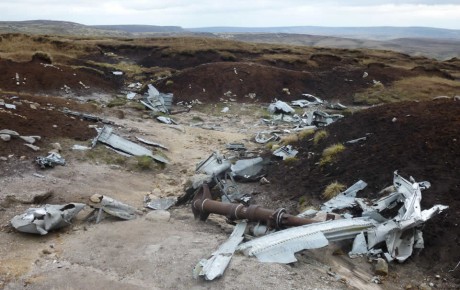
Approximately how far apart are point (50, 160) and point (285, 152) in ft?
19.9

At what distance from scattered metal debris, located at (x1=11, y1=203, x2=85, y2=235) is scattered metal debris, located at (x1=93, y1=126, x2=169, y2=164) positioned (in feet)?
15.9

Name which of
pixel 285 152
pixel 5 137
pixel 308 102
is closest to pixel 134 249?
pixel 5 137

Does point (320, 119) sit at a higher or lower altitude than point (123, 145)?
lower

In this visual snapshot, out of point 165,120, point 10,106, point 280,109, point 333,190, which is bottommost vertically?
point 280,109

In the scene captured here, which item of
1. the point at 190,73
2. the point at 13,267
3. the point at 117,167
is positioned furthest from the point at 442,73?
the point at 13,267

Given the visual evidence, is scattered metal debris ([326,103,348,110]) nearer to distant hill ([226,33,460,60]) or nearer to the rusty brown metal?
the rusty brown metal

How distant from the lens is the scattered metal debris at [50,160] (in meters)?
10.0

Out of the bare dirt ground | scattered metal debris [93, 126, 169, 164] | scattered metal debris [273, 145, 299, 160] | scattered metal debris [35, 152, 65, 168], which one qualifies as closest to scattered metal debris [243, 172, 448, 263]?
the bare dirt ground

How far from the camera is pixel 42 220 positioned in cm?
696

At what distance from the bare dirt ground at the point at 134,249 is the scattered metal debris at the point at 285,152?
120 centimetres

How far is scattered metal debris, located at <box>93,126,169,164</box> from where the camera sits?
12.2 meters

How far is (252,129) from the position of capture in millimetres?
17703

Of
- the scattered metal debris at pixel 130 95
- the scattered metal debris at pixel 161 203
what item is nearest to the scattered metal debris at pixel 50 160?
the scattered metal debris at pixel 161 203

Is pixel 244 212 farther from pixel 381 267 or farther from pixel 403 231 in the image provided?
pixel 403 231
